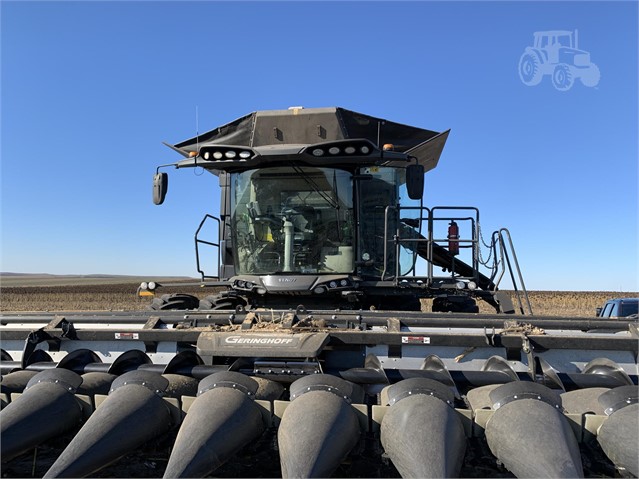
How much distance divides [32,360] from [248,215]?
9.64 feet

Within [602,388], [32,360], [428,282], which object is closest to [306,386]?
[602,388]

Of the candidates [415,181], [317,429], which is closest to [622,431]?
[317,429]

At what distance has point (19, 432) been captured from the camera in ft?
8.44

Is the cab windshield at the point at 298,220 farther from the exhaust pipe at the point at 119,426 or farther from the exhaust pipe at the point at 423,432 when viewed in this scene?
the exhaust pipe at the point at 423,432

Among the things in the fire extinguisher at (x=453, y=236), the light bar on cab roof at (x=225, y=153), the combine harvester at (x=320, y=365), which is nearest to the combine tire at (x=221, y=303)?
the combine harvester at (x=320, y=365)

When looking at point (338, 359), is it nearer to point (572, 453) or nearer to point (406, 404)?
point (406, 404)

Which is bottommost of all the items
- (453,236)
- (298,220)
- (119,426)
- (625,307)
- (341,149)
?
(625,307)

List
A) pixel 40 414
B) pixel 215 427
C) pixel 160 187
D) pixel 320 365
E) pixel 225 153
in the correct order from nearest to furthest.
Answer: pixel 215 427, pixel 40 414, pixel 320 365, pixel 225 153, pixel 160 187

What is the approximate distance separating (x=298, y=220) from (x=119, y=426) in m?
3.59

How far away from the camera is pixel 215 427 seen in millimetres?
2449

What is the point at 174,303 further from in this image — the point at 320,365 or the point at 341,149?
the point at 320,365

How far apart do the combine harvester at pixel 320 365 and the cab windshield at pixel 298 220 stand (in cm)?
2

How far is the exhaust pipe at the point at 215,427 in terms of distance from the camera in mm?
2312

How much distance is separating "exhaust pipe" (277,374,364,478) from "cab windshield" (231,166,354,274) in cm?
305
